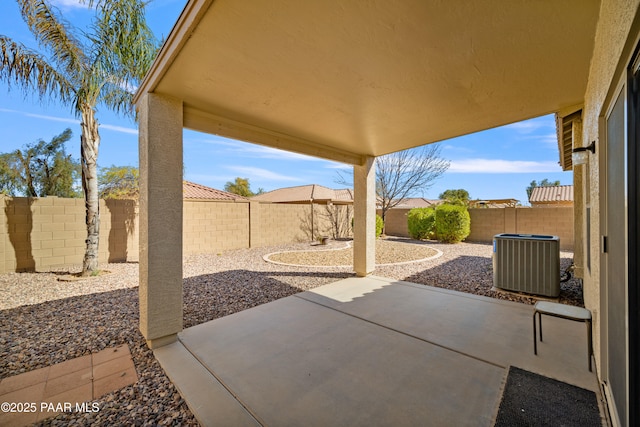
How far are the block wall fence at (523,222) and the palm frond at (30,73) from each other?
15456 mm

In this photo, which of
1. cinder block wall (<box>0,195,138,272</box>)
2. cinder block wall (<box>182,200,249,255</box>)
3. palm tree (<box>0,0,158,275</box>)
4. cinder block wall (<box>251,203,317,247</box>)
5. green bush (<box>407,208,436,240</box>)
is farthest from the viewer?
green bush (<box>407,208,436,240</box>)

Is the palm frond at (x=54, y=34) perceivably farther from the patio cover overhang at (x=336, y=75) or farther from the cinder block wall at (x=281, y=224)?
the cinder block wall at (x=281, y=224)

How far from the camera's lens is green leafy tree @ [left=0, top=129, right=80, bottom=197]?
13445 millimetres

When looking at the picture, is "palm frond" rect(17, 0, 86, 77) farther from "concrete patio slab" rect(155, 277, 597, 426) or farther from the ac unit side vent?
the ac unit side vent

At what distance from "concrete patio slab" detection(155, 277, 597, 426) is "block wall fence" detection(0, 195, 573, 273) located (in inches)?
243

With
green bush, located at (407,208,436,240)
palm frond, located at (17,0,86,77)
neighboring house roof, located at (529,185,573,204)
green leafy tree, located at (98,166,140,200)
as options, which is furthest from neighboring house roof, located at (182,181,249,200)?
neighboring house roof, located at (529,185,573,204)

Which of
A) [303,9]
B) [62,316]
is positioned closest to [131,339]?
[62,316]

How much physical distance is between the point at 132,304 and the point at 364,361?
404cm

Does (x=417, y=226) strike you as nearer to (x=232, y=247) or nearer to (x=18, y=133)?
(x=232, y=247)

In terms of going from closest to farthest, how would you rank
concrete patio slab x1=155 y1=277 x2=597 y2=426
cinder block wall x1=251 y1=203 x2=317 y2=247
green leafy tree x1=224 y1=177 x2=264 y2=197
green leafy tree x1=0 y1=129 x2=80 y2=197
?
concrete patio slab x1=155 y1=277 x2=597 y2=426 < cinder block wall x1=251 y1=203 x2=317 y2=247 < green leafy tree x1=0 y1=129 x2=80 y2=197 < green leafy tree x1=224 y1=177 x2=264 y2=197

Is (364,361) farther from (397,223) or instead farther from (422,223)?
(397,223)

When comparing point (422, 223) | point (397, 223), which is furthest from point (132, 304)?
point (397, 223)

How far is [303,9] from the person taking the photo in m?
1.76

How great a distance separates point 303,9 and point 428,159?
1259 cm
